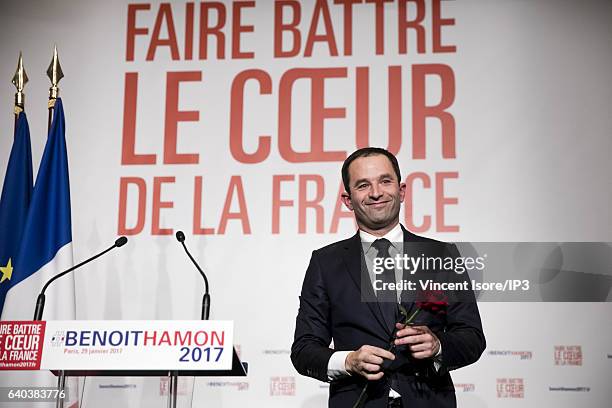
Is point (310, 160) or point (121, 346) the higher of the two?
point (310, 160)

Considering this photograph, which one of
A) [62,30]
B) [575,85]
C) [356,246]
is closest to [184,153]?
[62,30]

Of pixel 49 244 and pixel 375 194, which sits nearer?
pixel 375 194

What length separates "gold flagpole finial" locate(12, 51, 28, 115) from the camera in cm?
445

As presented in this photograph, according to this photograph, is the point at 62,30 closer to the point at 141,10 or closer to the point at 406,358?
the point at 141,10

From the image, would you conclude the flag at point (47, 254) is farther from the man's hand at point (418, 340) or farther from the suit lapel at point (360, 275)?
the man's hand at point (418, 340)

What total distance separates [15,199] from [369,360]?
2.63m

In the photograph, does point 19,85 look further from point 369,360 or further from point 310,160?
point 369,360

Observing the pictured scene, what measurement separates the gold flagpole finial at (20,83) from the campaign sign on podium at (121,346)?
189cm

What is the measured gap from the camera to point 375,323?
107 inches

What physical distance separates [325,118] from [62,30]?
1.74 meters

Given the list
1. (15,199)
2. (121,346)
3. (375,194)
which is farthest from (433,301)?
(15,199)

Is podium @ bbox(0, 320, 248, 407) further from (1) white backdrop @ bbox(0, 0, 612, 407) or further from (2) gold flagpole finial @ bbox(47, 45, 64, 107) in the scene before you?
(2) gold flagpole finial @ bbox(47, 45, 64, 107)

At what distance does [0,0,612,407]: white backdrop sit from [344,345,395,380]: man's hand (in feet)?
5.95

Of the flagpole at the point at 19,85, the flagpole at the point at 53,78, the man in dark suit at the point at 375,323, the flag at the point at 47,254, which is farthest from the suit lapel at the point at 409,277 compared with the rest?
the flagpole at the point at 19,85
